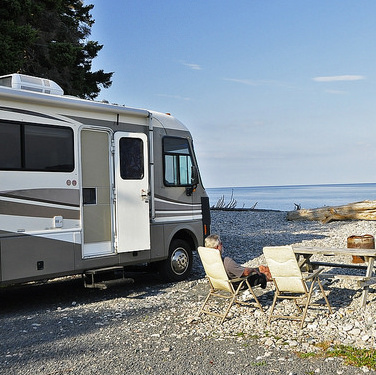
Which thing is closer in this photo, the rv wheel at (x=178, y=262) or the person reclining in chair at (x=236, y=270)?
the person reclining in chair at (x=236, y=270)

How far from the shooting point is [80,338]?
19.0 feet

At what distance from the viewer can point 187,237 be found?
9.71 metres

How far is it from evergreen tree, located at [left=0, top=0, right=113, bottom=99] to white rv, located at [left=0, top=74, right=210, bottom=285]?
5.99 metres

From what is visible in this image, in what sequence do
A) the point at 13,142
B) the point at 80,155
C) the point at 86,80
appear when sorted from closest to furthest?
1. the point at 13,142
2. the point at 80,155
3. the point at 86,80

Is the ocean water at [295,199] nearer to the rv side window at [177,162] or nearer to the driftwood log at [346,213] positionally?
the driftwood log at [346,213]

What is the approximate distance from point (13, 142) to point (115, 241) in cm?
224

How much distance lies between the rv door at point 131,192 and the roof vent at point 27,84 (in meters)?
1.20

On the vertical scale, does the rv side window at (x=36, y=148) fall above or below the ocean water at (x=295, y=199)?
above

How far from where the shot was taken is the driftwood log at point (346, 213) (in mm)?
18406

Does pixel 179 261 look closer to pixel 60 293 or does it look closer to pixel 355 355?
pixel 60 293

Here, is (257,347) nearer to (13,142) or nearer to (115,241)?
(115,241)

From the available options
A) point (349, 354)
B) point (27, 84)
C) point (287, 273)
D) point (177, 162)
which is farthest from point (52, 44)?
point (349, 354)

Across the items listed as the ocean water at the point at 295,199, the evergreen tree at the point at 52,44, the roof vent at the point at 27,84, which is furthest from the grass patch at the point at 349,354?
the ocean water at the point at 295,199

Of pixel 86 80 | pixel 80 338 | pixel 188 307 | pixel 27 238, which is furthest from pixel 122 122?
pixel 86 80
